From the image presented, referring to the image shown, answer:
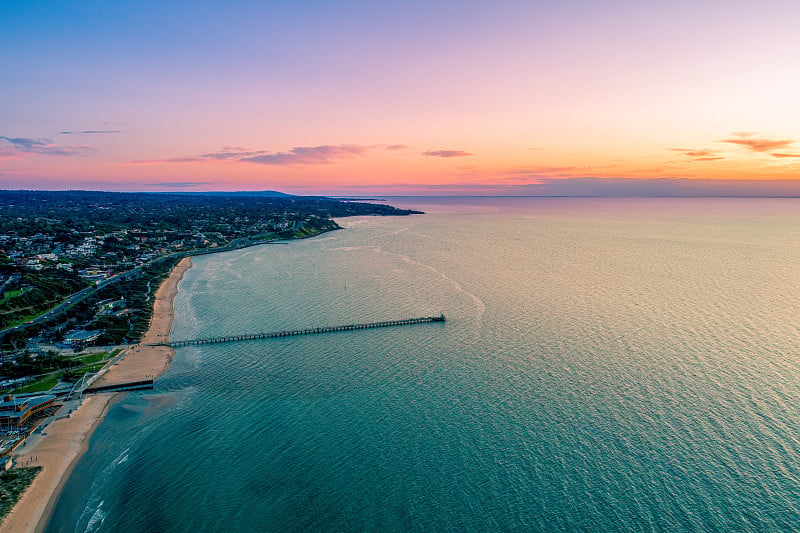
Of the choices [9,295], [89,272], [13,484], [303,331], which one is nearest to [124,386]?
[13,484]

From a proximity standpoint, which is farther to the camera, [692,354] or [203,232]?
[203,232]

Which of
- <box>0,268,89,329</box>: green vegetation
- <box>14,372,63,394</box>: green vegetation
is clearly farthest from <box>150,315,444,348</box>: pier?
<box>0,268,89,329</box>: green vegetation

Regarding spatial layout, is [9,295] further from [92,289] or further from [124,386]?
[124,386]

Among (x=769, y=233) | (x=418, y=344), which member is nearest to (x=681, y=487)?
(x=418, y=344)

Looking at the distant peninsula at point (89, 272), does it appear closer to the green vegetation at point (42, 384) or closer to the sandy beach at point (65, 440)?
the green vegetation at point (42, 384)

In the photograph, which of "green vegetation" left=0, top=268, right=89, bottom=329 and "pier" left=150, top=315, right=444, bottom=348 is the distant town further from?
"pier" left=150, top=315, right=444, bottom=348

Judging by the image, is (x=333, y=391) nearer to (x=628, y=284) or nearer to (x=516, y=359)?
(x=516, y=359)
